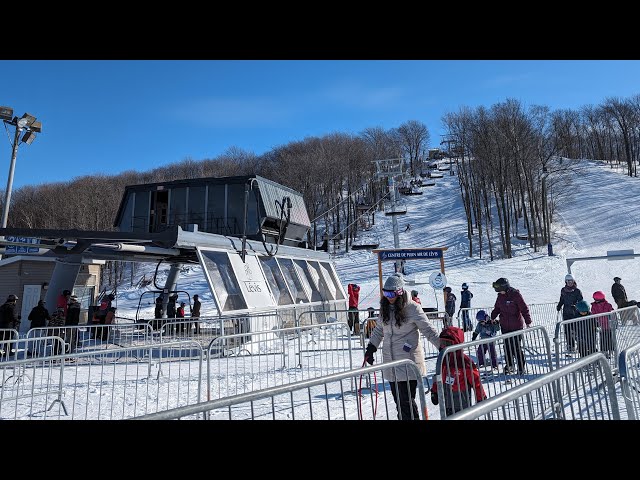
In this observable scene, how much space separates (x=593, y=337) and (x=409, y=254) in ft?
32.0

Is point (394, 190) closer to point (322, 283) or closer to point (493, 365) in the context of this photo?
point (322, 283)

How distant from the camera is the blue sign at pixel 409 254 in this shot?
1772 centimetres

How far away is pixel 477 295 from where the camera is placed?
25891 millimetres

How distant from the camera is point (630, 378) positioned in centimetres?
384

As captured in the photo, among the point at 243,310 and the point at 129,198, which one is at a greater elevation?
the point at 129,198

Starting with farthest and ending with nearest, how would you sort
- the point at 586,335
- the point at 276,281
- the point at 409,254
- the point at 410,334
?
the point at 409,254, the point at 276,281, the point at 586,335, the point at 410,334

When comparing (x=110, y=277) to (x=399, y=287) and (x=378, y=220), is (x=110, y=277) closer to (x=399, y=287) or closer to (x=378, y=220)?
(x=378, y=220)

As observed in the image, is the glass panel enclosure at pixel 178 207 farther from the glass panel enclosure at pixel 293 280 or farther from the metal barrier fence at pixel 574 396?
the metal barrier fence at pixel 574 396

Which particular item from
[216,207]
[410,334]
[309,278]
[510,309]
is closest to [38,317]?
[216,207]

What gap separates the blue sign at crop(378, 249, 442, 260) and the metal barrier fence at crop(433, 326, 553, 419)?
30.3 ft
